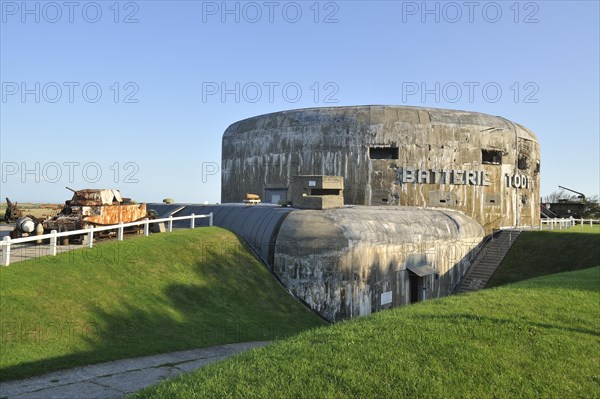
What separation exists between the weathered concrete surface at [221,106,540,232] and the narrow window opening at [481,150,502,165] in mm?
167

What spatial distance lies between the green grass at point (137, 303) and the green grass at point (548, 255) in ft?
50.9

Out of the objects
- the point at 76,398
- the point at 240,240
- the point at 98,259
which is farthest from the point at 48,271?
the point at 240,240

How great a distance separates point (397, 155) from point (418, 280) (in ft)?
43.1

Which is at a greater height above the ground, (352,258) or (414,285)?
(352,258)

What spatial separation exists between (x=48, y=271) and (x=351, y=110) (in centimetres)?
2646

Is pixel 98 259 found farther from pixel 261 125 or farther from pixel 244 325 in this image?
pixel 261 125

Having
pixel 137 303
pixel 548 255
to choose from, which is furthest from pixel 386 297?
pixel 548 255

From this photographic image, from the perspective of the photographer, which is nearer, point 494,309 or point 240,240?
point 494,309

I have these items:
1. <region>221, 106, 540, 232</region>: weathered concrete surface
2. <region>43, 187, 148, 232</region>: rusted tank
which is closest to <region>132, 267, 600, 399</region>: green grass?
<region>43, 187, 148, 232</region>: rusted tank

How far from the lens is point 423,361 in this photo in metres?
7.45

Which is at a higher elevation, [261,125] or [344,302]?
[261,125]

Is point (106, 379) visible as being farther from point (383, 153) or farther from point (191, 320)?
point (383, 153)

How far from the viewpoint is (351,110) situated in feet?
118

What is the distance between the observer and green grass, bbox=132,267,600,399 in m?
6.64
